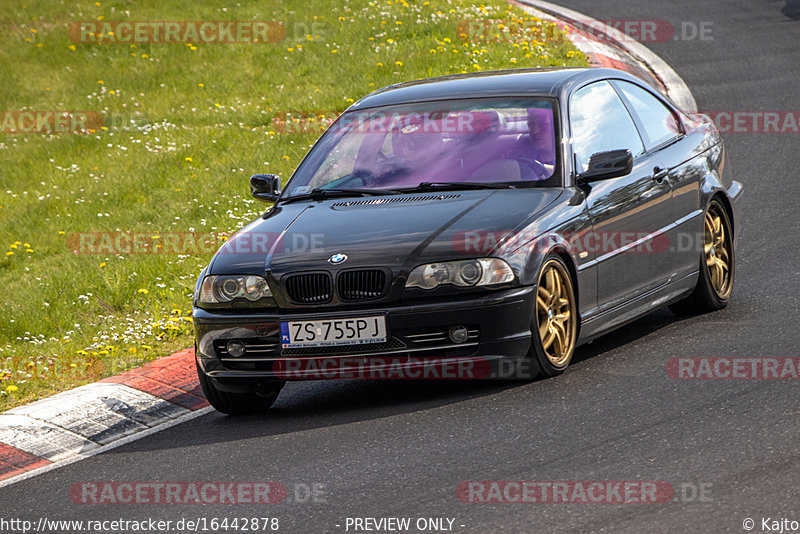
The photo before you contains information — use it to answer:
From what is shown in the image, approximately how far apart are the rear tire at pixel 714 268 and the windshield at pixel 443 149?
1672 millimetres

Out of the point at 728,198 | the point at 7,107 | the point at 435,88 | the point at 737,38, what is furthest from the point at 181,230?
the point at 737,38

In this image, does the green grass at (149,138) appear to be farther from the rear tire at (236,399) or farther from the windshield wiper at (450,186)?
the windshield wiper at (450,186)

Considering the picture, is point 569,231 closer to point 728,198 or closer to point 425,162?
point 425,162

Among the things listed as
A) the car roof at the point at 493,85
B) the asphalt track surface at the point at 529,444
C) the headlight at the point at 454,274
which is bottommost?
the asphalt track surface at the point at 529,444

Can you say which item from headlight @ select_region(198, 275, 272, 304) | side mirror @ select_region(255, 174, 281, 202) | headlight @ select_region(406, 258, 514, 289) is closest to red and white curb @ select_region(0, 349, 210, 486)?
headlight @ select_region(198, 275, 272, 304)

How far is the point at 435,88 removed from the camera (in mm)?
8125

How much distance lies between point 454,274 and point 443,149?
133 centimetres

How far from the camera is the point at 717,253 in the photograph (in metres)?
8.66

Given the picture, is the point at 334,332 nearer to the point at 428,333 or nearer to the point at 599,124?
the point at 428,333

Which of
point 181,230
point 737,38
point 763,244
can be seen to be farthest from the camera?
point 737,38

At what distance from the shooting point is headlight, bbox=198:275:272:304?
21.8ft

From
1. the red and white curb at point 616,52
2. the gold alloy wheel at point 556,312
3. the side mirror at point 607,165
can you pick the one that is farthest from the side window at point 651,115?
the red and white curb at point 616,52

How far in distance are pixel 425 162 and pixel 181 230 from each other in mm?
5115

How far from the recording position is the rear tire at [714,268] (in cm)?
845
